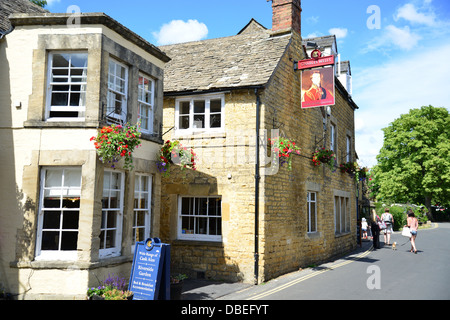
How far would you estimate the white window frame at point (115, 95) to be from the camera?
8523 millimetres

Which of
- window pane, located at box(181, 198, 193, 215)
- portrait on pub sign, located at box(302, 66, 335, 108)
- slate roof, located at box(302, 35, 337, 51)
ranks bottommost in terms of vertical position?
window pane, located at box(181, 198, 193, 215)

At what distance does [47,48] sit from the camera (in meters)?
8.12

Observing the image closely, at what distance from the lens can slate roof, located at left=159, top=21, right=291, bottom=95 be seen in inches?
449

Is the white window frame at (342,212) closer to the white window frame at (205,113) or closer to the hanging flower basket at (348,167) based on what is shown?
the hanging flower basket at (348,167)

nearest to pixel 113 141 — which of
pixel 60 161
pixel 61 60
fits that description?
pixel 60 161

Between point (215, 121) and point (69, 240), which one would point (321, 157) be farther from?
point (69, 240)

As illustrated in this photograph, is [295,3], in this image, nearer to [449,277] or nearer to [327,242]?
[327,242]

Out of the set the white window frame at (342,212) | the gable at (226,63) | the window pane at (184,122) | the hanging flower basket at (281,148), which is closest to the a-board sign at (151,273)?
the hanging flower basket at (281,148)

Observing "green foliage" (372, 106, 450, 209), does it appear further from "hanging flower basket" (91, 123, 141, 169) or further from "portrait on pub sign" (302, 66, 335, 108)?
"hanging flower basket" (91, 123, 141, 169)

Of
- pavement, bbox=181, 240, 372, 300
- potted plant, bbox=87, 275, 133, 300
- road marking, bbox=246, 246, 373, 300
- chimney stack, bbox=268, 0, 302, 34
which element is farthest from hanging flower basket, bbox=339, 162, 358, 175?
potted plant, bbox=87, 275, 133, 300

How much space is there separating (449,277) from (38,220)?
10.8m

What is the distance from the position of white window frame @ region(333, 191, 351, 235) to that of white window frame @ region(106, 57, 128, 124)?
1052cm

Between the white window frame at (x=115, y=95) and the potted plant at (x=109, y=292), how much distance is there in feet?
11.7
